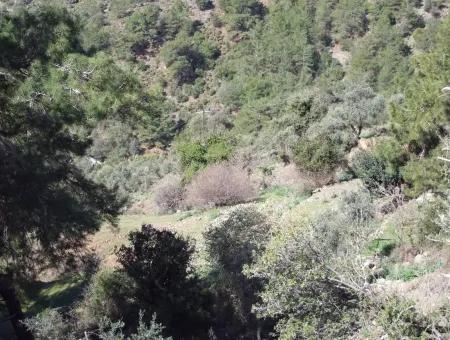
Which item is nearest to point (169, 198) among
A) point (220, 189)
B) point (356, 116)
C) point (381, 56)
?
point (220, 189)

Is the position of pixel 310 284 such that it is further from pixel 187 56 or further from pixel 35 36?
pixel 187 56

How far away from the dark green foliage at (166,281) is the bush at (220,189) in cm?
1041

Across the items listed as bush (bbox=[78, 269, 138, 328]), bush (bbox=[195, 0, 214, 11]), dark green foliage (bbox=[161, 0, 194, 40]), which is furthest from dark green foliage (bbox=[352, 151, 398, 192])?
bush (bbox=[195, 0, 214, 11])

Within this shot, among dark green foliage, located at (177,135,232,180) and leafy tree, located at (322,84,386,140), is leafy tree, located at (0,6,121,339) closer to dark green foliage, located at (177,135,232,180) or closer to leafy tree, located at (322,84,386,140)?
dark green foliage, located at (177,135,232,180)

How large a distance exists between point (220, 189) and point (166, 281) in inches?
433

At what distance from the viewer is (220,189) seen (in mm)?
19359

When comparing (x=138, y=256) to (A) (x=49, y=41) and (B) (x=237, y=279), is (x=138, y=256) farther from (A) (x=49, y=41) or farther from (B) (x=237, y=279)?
(A) (x=49, y=41)

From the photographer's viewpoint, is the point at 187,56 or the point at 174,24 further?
the point at 174,24

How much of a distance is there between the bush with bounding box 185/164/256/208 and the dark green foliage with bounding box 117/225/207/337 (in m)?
10.4

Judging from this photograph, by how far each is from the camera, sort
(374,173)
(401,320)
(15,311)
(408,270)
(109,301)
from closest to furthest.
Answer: (401,320) → (15,311) → (408,270) → (109,301) → (374,173)

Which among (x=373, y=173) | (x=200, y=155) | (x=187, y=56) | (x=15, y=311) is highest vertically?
(x=15, y=311)

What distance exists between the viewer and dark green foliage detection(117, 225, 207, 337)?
8.06 metres

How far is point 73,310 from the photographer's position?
8.74 m

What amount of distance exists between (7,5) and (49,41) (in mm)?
722
